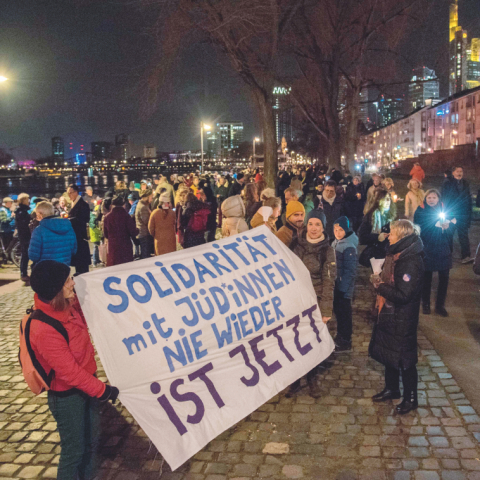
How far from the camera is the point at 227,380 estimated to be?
383 centimetres

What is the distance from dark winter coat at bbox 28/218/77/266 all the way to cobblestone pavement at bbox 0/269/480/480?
1.97m

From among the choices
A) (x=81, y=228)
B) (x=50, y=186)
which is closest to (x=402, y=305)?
(x=81, y=228)

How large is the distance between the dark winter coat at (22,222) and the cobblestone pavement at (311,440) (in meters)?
5.62

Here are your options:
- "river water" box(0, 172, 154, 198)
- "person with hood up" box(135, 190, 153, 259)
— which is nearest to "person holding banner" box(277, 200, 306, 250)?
"person with hood up" box(135, 190, 153, 259)

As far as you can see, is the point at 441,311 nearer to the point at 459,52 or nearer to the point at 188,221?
the point at 188,221

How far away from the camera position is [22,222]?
10359 mm

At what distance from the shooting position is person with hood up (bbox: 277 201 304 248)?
5751 mm

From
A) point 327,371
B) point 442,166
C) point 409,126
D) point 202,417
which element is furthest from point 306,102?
point 409,126

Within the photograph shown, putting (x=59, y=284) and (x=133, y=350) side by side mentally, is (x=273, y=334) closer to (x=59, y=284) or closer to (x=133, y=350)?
(x=133, y=350)

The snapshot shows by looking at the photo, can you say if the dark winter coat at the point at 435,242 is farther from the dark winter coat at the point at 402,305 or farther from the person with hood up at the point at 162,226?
the person with hood up at the point at 162,226

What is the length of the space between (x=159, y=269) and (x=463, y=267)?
321 inches

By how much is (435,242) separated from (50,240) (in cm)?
554

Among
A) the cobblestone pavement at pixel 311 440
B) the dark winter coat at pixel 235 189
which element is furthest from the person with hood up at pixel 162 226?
the dark winter coat at pixel 235 189

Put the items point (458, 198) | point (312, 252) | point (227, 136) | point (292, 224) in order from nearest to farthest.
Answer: point (312, 252)
point (292, 224)
point (458, 198)
point (227, 136)
